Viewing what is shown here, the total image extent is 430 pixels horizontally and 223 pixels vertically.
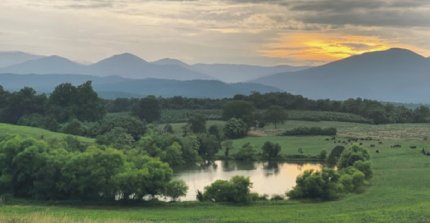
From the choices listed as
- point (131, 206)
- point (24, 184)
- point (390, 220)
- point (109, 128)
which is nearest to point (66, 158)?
point (24, 184)

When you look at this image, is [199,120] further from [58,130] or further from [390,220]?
[390,220]

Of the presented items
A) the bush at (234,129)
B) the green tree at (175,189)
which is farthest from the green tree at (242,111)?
the green tree at (175,189)

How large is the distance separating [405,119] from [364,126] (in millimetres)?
18308

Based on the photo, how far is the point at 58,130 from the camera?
96062 mm

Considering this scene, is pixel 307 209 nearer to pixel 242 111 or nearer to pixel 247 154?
pixel 247 154

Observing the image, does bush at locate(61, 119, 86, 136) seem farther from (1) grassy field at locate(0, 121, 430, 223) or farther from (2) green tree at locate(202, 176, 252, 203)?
(2) green tree at locate(202, 176, 252, 203)

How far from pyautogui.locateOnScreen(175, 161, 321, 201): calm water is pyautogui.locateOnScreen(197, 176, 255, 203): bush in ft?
13.5

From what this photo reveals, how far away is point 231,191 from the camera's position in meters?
41.3

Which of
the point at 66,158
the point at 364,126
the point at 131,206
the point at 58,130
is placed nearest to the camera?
the point at 131,206

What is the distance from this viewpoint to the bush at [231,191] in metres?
41.3

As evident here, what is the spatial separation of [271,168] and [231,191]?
2920 cm

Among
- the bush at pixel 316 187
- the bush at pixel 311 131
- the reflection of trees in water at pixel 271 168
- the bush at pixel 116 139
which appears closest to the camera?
the bush at pixel 316 187

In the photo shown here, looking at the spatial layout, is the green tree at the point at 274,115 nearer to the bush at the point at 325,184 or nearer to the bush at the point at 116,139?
the bush at the point at 116,139

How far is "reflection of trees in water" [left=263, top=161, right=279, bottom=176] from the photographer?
64656mm
